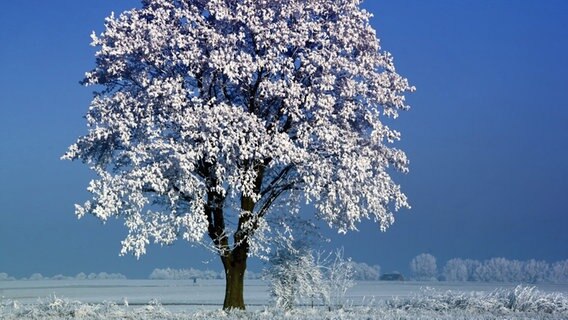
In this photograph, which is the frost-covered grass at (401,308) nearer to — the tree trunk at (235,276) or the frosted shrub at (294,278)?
the frosted shrub at (294,278)

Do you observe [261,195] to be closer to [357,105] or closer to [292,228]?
[292,228]

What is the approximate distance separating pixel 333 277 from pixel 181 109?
344 inches

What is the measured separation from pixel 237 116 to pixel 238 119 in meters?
0.16

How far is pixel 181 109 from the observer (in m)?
28.7

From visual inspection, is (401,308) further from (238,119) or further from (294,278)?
(238,119)

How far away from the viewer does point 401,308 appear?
29656 millimetres

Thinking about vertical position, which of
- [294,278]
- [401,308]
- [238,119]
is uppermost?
[238,119]

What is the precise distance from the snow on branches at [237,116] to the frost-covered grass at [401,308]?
257 centimetres

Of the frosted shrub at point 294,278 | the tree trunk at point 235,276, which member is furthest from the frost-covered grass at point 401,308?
the tree trunk at point 235,276

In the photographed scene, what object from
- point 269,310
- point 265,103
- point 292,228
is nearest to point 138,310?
point 269,310

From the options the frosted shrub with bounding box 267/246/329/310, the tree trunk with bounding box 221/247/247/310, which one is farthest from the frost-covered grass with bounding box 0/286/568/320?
the tree trunk with bounding box 221/247/247/310

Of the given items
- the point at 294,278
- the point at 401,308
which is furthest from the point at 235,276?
the point at 401,308

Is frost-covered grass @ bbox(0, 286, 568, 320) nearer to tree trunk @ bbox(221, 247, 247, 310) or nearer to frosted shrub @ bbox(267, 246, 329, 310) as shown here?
frosted shrub @ bbox(267, 246, 329, 310)

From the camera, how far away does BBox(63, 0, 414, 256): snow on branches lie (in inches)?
1099
